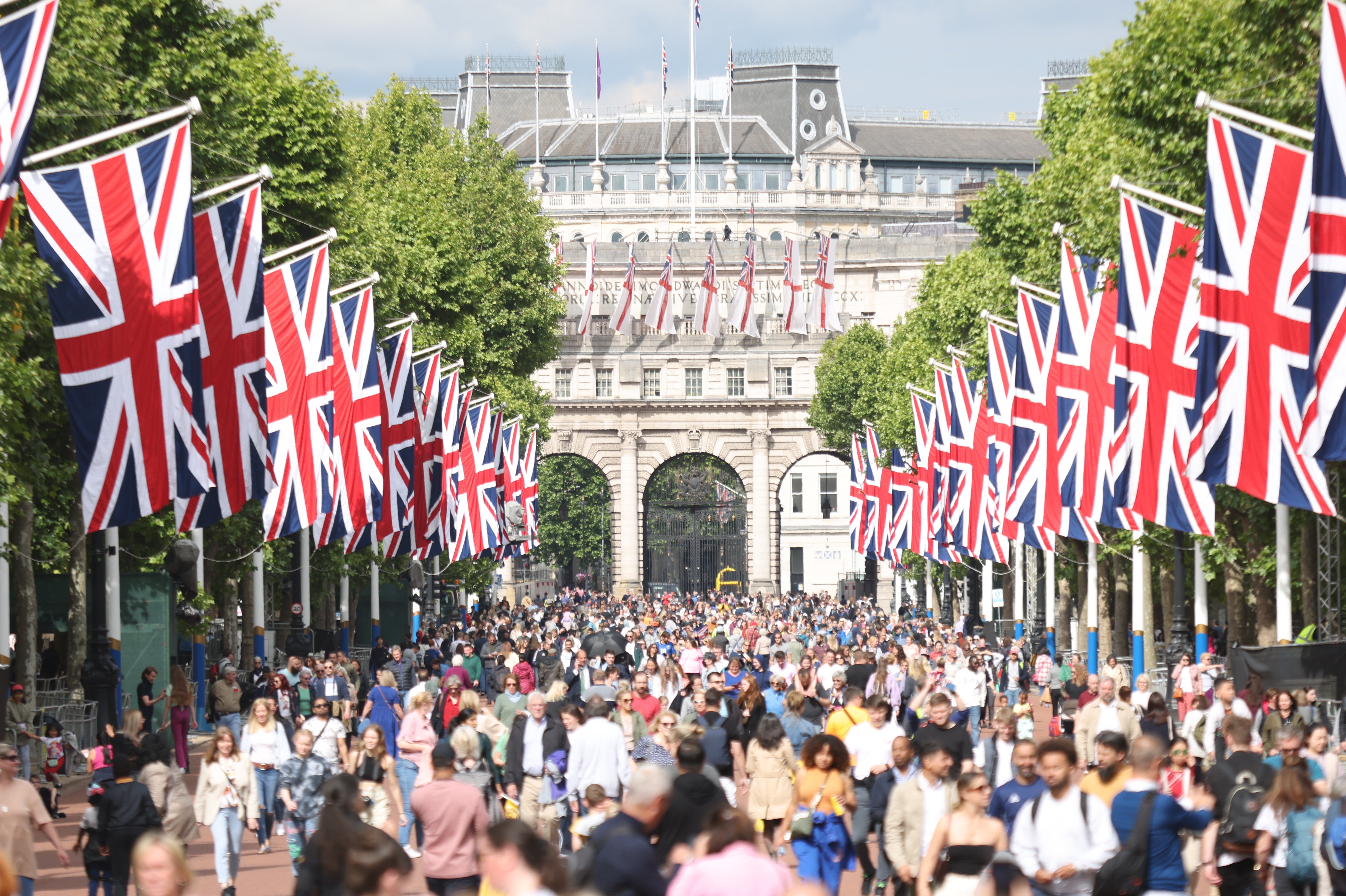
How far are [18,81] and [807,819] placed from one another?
8647 millimetres

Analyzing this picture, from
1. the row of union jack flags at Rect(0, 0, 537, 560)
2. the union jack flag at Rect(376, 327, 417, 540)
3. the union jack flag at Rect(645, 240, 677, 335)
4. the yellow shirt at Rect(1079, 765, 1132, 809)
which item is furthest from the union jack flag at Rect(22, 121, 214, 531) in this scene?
the union jack flag at Rect(645, 240, 677, 335)

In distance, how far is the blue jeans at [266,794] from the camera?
61.7 ft

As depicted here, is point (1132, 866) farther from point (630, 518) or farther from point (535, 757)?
point (630, 518)

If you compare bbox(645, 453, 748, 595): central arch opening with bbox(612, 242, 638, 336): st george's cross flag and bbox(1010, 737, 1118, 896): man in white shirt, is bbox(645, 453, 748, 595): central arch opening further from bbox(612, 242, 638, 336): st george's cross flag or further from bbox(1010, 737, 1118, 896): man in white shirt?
bbox(1010, 737, 1118, 896): man in white shirt

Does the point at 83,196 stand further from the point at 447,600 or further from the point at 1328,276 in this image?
the point at 447,600

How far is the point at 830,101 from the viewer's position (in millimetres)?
139750

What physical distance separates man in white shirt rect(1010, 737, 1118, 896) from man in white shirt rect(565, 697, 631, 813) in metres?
4.76

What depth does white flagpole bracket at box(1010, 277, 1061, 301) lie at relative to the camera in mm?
31734

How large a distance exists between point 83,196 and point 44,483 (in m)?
9.66

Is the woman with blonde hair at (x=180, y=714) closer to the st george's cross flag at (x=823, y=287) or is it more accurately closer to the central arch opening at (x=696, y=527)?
the central arch opening at (x=696, y=527)

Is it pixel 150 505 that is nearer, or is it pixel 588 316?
pixel 150 505

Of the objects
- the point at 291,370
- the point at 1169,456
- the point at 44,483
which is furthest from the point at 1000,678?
the point at 44,483

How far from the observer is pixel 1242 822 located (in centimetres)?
1380

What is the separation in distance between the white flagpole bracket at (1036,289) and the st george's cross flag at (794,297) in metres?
54.8
